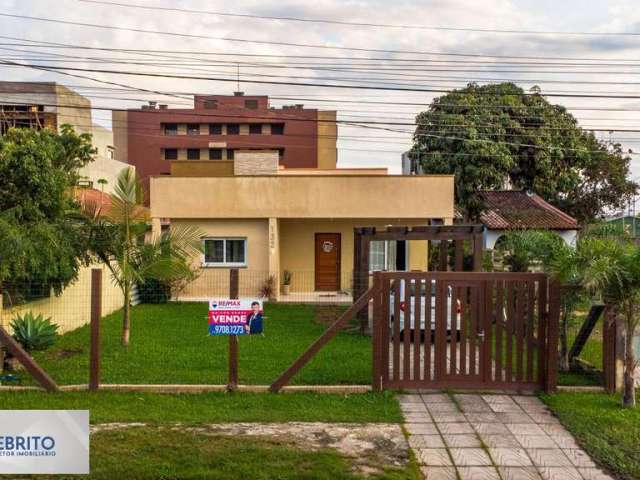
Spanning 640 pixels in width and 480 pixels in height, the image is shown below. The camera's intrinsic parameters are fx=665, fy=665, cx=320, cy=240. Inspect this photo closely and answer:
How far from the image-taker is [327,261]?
75.9 feet

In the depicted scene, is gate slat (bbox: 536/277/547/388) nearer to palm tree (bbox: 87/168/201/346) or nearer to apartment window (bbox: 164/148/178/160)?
palm tree (bbox: 87/168/201/346)

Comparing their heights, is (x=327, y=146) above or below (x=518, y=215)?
above

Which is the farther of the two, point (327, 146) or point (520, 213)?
point (327, 146)

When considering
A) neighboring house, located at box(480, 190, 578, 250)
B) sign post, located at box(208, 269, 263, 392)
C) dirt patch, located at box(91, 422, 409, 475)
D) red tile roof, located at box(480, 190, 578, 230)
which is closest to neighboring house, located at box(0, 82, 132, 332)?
sign post, located at box(208, 269, 263, 392)

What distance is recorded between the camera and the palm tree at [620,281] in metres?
7.59

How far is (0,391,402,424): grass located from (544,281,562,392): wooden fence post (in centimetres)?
207

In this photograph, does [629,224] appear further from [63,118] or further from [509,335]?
[63,118]

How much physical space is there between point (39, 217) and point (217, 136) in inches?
2050

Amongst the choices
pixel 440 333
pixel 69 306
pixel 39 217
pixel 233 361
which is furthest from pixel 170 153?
pixel 440 333

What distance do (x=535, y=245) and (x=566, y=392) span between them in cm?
259

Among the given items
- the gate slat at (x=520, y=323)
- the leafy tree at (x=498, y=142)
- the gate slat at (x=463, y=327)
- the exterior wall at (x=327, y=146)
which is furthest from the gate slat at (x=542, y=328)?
the exterior wall at (x=327, y=146)

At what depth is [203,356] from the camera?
10.8 m

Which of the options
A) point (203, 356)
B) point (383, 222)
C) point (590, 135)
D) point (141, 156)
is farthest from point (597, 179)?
point (141, 156)

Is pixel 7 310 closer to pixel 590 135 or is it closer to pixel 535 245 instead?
pixel 535 245
